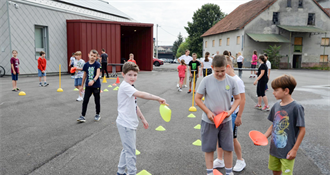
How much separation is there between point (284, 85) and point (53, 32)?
20.1m

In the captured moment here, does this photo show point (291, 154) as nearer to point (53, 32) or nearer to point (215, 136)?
point (215, 136)

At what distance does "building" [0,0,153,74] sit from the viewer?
659 inches

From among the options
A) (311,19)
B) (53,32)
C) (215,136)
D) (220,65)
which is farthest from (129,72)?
(311,19)

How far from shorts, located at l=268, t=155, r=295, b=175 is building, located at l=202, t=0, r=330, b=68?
3248 centimetres

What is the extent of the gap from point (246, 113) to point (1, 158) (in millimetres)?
6459

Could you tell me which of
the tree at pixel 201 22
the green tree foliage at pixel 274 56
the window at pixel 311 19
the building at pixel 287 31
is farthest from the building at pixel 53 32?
the tree at pixel 201 22

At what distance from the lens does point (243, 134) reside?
568 cm

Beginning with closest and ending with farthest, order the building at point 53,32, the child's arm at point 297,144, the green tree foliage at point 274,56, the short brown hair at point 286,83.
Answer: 1. the child's arm at point 297,144
2. the short brown hair at point 286,83
3. the building at point 53,32
4. the green tree foliage at point 274,56

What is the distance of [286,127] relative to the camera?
287 centimetres

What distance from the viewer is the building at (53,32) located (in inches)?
659

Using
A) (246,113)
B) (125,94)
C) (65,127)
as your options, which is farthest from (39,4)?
(125,94)

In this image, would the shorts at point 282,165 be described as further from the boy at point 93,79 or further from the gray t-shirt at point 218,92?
the boy at point 93,79

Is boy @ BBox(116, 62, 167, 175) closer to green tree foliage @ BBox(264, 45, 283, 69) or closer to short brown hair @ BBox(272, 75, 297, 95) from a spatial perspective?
short brown hair @ BBox(272, 75, 297, 95)

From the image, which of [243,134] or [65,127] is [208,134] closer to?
[243,134]
